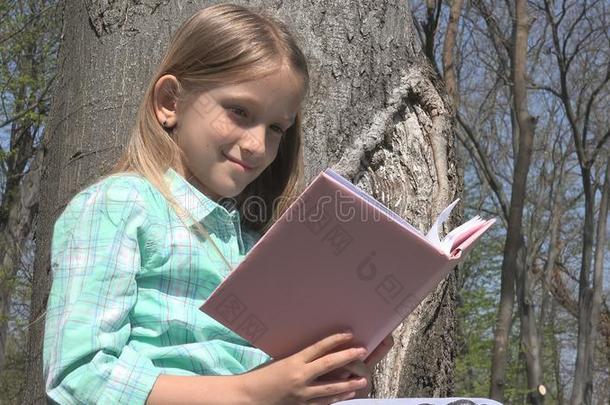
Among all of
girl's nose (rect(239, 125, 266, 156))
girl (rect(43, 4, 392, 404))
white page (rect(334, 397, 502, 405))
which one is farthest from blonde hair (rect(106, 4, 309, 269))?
white page (rect(334, 397, 502, 405))

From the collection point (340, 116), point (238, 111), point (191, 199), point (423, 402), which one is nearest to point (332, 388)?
point (423, 402)

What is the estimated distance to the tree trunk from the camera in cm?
228

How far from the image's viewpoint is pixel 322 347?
4.80ft

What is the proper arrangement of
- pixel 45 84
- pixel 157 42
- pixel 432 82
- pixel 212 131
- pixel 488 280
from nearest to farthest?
1. pixel 212 131
2. pixel 157 42
3. pixel 432 82
4. pixel 45 84
5. pixel 488 280

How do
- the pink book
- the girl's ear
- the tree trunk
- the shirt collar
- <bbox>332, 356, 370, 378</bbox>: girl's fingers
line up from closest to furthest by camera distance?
the pink book, <bbox>332, 356, 370, 378</bbox>: girl's fingers, the shirt collar, the girl's ear, the tree trunk

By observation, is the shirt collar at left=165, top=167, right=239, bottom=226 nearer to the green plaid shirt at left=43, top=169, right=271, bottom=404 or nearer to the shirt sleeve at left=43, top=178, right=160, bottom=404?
the green plaid shirt at left=43, top=169, right=271, bottom=404

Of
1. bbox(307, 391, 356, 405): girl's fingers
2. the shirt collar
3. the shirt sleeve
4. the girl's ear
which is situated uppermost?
the girl's ear

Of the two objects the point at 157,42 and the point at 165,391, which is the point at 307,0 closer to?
the point at 157,42

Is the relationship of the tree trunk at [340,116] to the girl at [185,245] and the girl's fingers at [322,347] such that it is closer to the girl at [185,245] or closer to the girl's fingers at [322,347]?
the girl at [185,245]

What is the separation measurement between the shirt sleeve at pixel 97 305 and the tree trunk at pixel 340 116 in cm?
69

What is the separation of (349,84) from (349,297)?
1.04 metres

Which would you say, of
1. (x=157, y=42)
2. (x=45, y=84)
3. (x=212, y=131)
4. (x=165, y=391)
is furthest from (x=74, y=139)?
(x=45, y=84)

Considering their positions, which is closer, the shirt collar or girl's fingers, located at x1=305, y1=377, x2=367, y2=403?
girl's fingers, located at x1=305, y1=377, x2=367, y2=403

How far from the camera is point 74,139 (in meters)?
2.31
